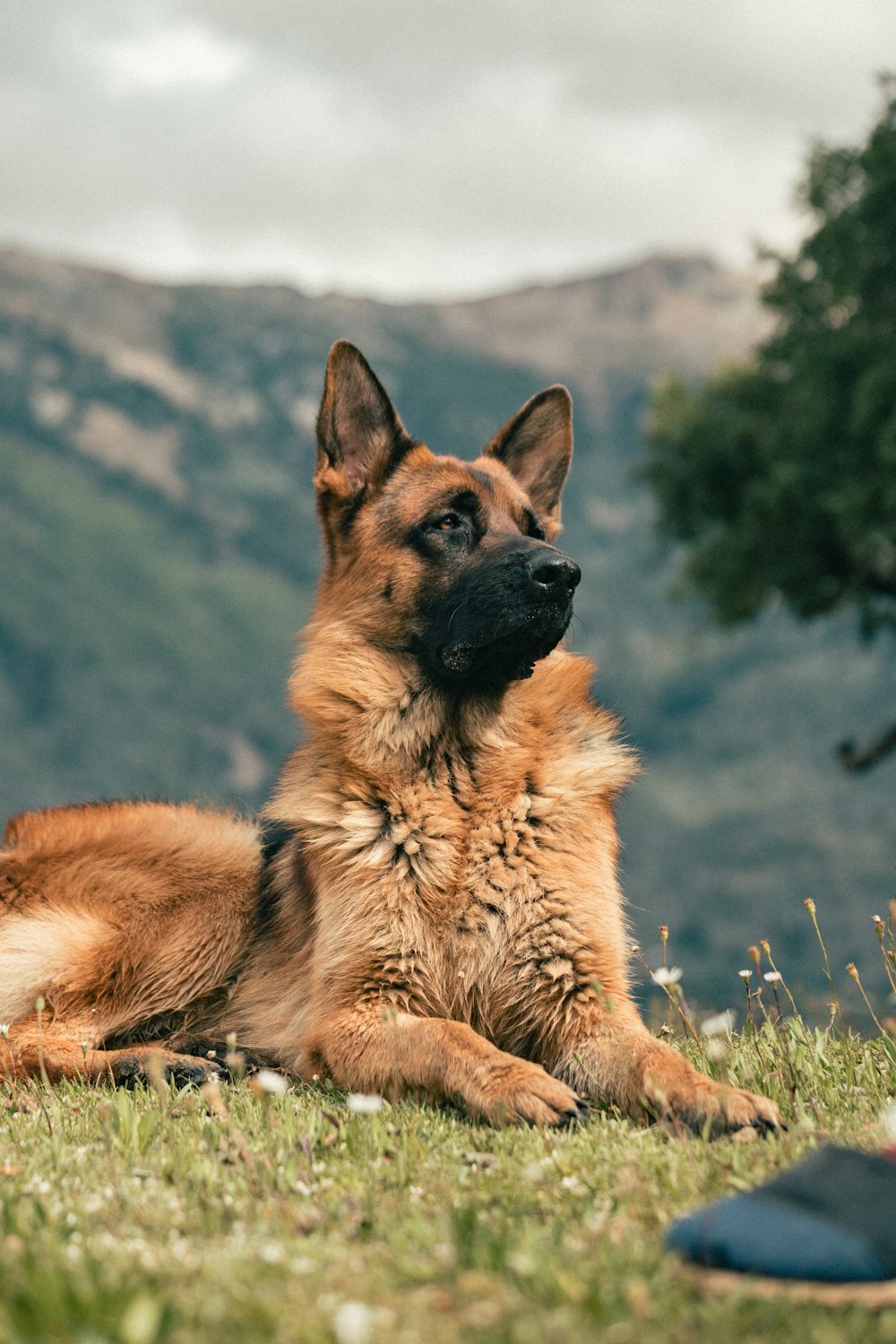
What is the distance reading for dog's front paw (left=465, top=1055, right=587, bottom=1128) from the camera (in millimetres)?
3768

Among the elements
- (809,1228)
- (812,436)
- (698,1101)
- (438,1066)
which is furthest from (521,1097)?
(812,436)

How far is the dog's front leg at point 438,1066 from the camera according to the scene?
3.81 metres

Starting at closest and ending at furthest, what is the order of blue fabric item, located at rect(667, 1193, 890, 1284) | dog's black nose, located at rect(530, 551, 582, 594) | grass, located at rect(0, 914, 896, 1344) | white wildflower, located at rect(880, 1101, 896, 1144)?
1. grass, located at rect(0, 914, 896, 1344)
2. blue fabric item, located at rect(667, 1193, 890, 1284)
3. white wildflower, located at rect(880, 1101, 896, 1144)
4. dog's black nose, located at rect(530, 551, 582, 594)

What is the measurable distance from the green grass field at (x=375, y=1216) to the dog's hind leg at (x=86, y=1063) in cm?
23

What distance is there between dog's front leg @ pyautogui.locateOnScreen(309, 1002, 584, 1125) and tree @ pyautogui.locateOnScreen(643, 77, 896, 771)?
14508mm

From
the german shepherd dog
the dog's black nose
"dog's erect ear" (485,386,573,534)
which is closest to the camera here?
the german shepherd dog

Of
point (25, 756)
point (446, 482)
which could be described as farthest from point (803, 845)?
point (446, 482)

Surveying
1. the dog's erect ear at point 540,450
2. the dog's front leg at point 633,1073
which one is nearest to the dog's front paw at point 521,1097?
the dog's front leg at point 633,1073

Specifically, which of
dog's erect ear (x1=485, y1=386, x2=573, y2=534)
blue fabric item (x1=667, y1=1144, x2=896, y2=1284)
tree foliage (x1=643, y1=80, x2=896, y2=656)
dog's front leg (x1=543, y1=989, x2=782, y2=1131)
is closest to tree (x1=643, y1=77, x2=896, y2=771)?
tree foliage (x1=643, y1=80, x2=896, y2=656)

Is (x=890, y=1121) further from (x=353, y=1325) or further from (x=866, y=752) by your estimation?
(x=866, y=752)

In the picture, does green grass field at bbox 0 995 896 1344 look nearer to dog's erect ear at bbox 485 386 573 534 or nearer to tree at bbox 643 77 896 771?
dog's erect ear at bbox 485 386 573 534

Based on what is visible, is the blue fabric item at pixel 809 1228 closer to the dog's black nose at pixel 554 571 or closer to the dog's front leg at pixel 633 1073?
the dog's front leg at pixel 633 1073

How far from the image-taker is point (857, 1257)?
2.19 metres

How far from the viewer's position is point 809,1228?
88.6 inches
